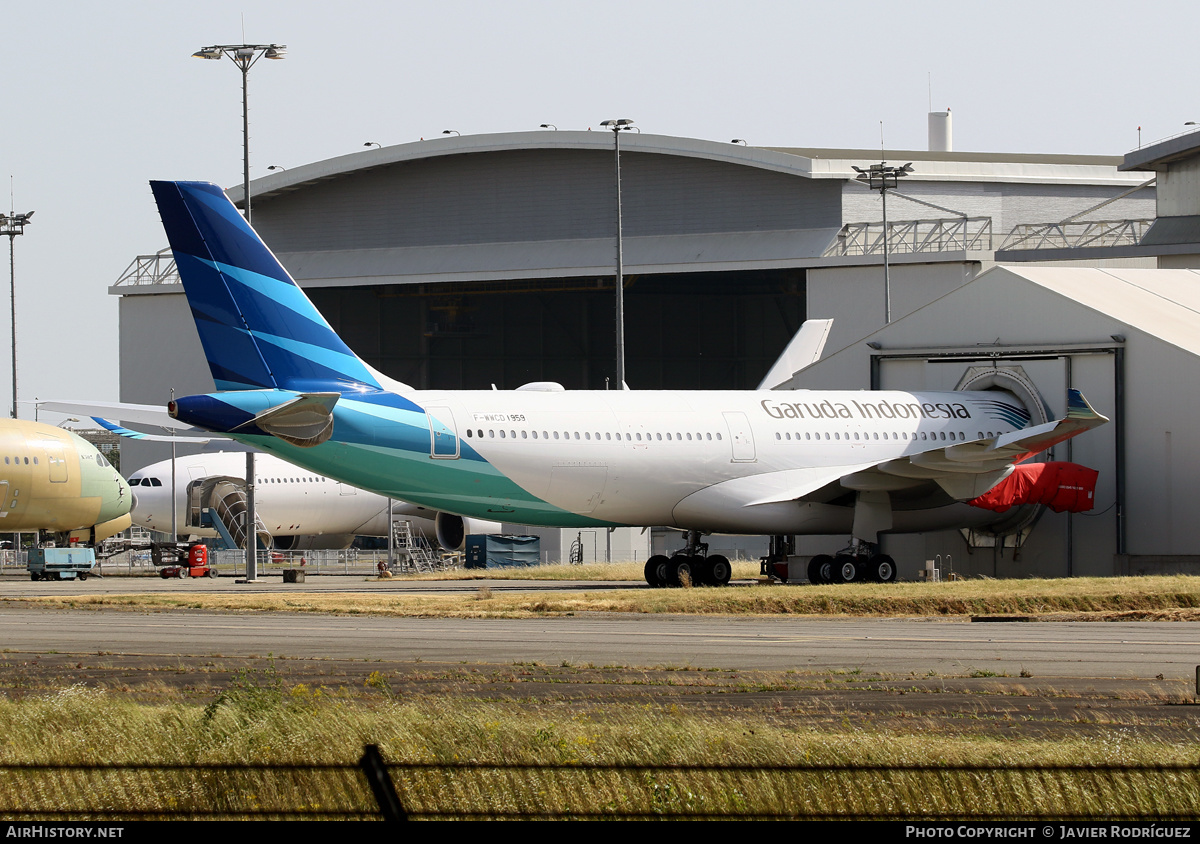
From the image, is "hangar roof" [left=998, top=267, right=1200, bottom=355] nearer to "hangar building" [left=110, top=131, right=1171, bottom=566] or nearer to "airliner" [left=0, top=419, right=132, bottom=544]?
"hangar building" [left=110, top=131, right=1171, bottom=566]

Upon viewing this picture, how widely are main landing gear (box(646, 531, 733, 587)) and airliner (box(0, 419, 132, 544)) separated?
22.7 metres

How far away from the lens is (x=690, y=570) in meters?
35.1

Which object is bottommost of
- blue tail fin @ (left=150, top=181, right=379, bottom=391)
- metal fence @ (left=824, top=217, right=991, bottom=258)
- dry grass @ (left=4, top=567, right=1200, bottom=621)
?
dry grass @ (left=4, top=567, right=1200, bottom=621)

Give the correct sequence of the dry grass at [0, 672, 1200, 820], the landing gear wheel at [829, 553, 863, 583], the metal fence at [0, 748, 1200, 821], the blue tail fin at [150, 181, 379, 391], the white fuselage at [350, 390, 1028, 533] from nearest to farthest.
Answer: the metal fence at [0, 748, 1200, 821], the dry grass at [0, 672, 1200, 820], the blue tail fin at [150, 181, 379, 391], the white fuselage at [350, 390, 1028, 533], the landing gear wheel at [829, 553, 863, 583]

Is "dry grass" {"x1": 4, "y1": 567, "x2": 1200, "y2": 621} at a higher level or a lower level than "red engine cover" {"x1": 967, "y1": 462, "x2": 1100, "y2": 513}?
lower

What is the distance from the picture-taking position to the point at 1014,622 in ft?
82.3

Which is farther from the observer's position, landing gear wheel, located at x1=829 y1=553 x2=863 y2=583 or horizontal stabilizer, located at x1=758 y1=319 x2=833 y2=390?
horizontal stabilizer, located at x1=758 y1=319 x2=833 y2=390

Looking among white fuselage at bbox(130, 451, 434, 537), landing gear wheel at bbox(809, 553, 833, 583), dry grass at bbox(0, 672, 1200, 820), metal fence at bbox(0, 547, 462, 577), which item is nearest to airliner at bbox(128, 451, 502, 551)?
A: white fuselage at bbox(130, 451, 434, 537)

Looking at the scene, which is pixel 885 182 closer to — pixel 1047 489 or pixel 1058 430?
pixel 1047 489

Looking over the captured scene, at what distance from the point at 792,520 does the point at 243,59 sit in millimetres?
21833

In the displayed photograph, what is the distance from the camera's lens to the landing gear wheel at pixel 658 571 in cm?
3525

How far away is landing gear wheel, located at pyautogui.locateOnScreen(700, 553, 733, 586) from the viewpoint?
115 feet

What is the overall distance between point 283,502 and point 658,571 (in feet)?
86.1

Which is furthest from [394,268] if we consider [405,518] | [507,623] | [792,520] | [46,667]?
[46,667]
